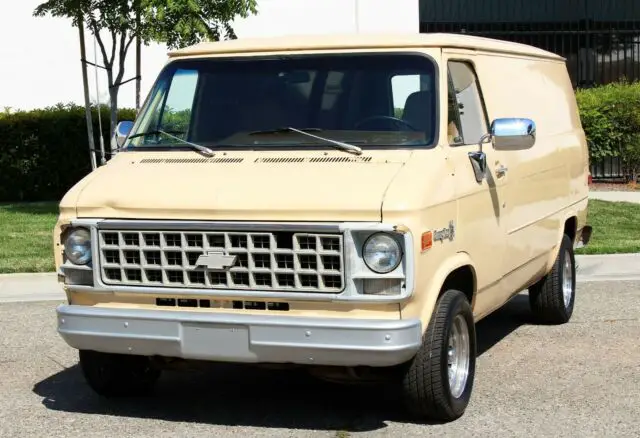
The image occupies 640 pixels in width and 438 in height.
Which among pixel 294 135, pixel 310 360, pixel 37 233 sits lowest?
pixel 37 233

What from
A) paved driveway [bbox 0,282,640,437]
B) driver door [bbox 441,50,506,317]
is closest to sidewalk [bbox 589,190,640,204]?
paved driveway [bbox 0,282,640,437]

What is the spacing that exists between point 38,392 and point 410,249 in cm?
290

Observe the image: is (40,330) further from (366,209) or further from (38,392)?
(366,209)

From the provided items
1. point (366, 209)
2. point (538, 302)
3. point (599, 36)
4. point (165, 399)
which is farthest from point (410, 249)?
point (599, 36)

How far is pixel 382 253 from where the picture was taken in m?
5.54

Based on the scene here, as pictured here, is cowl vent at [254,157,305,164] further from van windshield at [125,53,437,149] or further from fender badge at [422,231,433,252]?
fender badge at [422,231,433,252]

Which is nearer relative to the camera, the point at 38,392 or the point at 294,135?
the point at 294,135

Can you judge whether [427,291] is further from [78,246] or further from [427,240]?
[78,246]

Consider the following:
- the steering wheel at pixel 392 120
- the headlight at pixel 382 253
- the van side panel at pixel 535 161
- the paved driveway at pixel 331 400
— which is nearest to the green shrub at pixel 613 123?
the van side panel at pixel 535 161

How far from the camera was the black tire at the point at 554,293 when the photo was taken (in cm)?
866

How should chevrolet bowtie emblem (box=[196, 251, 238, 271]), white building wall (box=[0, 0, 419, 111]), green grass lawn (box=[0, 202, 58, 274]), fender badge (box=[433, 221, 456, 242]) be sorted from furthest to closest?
1. white building wall (box=[0, 0, 419, 111])
2. green grass lawn (box=[0, 202, 58, 274])
3. fender badge (box=[433, 221, 456, 242])
4. chevrolet bowtie emblem (box=[196, 251, 238, 271])

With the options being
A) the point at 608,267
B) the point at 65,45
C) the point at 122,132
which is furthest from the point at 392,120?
the point at 65,45

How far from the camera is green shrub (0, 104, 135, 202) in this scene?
18.0 m

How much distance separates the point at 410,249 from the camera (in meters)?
5.52
